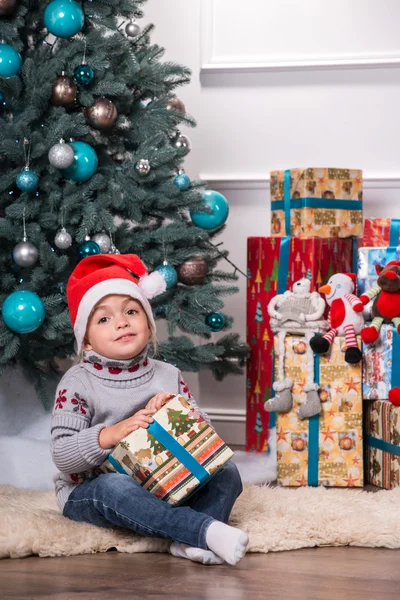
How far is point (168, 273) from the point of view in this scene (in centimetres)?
216

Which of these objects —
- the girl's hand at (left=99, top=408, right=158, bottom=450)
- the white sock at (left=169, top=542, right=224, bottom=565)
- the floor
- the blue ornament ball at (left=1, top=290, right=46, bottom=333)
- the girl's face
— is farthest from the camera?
the blue ornament ball at (left=1, top=290, right=46, bottom=333)

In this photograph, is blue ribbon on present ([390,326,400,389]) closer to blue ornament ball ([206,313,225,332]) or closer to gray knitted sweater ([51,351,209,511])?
blue ornament ball ([206,313,225,332])

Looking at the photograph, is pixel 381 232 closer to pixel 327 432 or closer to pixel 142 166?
pixel 327 432

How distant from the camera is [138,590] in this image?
1.31 m

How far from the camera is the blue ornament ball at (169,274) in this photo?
7.09ft

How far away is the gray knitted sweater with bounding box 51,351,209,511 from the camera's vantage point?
158 centimetres

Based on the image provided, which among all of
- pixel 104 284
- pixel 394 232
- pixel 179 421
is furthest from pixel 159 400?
pixel 394 232

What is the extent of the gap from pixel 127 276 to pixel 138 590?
0.66 meters

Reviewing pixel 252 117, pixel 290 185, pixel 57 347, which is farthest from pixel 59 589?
pixel 252 117


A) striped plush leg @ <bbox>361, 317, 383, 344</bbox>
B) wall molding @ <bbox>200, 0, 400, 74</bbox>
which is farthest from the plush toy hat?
wall molding @ <bbox>200, 0, 400, 74</bbox>

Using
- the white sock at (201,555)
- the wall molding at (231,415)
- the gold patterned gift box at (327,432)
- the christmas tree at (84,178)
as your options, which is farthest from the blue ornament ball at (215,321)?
the white sock at (201,555)

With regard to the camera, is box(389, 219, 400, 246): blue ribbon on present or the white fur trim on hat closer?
the white fur trim on hat

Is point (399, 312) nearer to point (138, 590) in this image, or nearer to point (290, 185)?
point (290, 185)

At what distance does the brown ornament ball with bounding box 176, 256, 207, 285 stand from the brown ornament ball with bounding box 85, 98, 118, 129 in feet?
1.38
